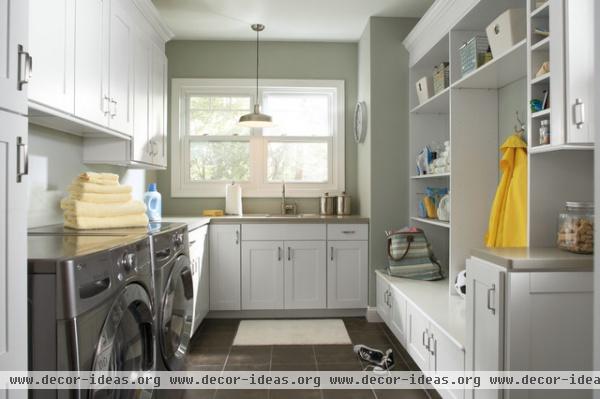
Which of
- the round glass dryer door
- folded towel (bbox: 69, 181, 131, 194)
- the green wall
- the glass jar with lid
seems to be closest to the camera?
the round glass dryer door

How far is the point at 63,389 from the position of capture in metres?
1.05

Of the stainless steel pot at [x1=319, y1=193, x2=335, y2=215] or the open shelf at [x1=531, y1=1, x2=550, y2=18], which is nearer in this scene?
the open shelf at [x1=531, y1=1, x2=550, y2=18]

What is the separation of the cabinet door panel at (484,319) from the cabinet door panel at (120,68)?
1.99 m

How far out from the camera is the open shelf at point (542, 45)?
166cm

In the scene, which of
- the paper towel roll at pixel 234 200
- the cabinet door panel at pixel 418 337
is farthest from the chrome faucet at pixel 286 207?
the cabinet door panel at pixel 418 337

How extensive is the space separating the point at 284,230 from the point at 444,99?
5.49 ft

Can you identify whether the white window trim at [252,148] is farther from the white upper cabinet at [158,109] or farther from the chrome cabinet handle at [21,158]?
the chrome cabinet handle at [21,158]

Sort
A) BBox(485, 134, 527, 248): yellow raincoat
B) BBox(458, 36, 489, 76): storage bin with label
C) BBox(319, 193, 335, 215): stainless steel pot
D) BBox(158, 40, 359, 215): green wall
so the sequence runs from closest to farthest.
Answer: BBox(485, 134, 527, 248): yellow raincoat → BBox(458, 36, 489, 76): storage bin with label → BBox(319, 193, 335, 215): stainless steel pot → BBox(158, 40, 359, 215): green wall

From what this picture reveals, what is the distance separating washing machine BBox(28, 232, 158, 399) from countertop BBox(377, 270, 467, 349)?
141cm

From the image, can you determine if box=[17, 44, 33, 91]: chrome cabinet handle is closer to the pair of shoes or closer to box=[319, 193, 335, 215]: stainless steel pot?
the pair of shoes

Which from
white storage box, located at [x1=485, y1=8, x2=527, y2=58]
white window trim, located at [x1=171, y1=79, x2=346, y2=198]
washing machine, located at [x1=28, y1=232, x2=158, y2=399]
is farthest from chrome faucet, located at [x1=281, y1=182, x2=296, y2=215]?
washing machine, located at [x1=28, y1=232, x2=158, y2=399]

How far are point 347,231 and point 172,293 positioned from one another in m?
1.92

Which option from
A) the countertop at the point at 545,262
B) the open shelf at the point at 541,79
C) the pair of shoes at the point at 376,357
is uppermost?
the open shelf at the point at 541,79

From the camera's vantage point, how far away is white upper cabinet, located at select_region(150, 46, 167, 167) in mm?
3004
